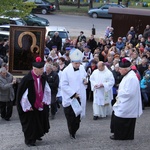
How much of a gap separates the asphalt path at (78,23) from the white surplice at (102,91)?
699 inches

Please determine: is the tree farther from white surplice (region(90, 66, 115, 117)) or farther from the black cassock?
the black cassock

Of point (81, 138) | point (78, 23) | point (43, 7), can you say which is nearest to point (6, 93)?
point (81, 138)

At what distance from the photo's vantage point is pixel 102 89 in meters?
11.5

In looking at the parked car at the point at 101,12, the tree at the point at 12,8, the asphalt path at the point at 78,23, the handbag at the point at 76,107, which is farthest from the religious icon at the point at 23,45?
the parked car at the point at 101,12

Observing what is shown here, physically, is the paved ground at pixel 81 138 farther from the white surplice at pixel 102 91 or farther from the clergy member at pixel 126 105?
the white surplice at pixel 102 91

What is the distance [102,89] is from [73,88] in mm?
2399

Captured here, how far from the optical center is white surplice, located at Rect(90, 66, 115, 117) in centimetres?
1126

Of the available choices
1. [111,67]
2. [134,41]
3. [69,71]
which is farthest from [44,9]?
[69,71]

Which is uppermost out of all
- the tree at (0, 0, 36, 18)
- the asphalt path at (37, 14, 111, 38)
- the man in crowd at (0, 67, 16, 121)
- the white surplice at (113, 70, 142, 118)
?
the tree at (0, 0, 36, 18)

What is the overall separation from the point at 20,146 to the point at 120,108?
223 cm

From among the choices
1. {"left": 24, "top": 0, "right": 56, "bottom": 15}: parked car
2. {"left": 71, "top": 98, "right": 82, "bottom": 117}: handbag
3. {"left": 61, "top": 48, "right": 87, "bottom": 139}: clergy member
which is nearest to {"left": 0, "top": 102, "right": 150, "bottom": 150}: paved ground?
{"left": 61, "top": 48, "right": 87, "bottom": 139}: clergy member

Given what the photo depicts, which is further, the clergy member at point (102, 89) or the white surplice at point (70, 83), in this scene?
the clergy member at point (102, 89)

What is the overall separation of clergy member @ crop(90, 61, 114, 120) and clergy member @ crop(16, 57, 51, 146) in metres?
2.75

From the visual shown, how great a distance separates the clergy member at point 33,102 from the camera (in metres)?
8.58
